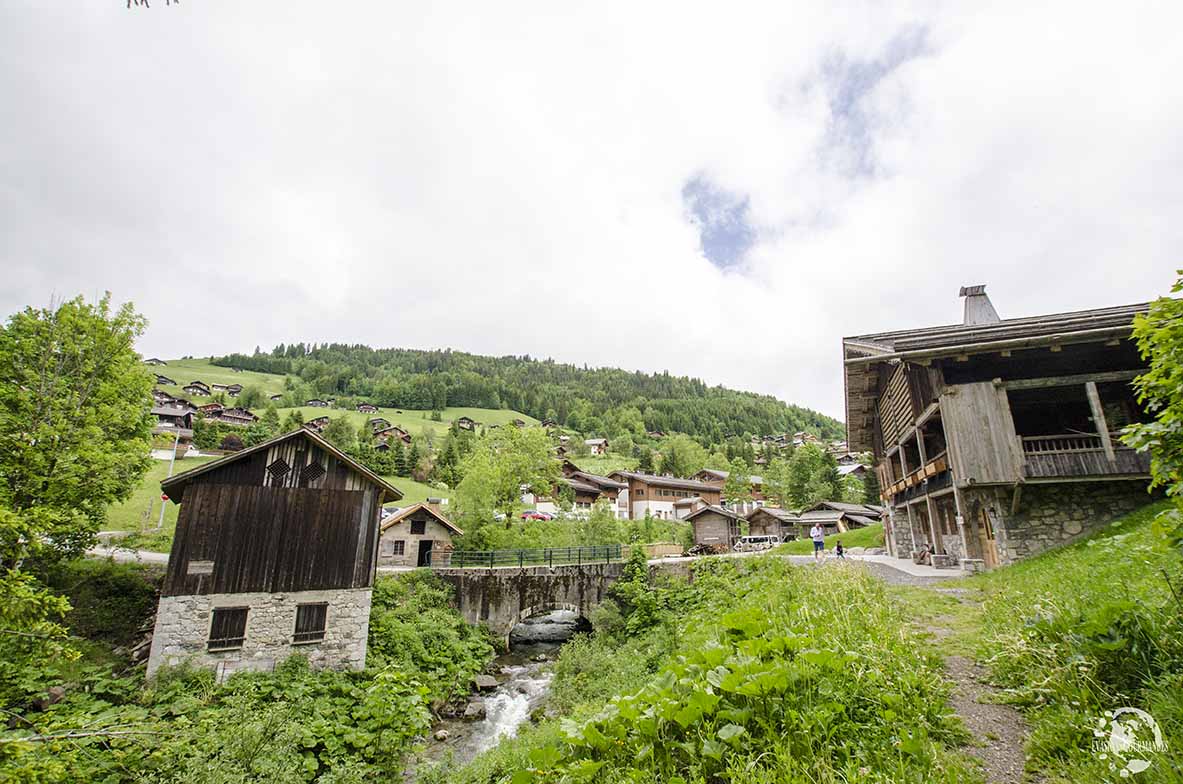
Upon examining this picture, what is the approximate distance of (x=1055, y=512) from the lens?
1454 centimetres

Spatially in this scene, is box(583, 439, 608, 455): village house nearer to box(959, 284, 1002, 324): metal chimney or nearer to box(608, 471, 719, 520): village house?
box(608, 471, 719, 520): village house

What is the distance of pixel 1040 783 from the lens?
3.53 m

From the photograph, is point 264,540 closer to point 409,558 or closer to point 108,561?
point 108,561

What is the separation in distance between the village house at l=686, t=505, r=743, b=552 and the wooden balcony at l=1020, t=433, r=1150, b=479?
94.9 feet

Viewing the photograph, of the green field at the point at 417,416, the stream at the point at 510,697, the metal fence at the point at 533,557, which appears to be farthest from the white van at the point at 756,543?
the green field at the point at 417,416

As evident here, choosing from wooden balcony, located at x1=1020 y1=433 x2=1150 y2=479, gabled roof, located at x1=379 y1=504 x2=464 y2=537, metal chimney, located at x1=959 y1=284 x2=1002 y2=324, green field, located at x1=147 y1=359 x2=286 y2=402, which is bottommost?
gabled roof, located at x1=379 y1=504 x2=464 y2=537

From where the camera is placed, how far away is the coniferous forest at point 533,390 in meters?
130

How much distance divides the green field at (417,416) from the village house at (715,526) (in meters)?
43.4

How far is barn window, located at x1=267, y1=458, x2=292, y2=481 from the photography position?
17406mm

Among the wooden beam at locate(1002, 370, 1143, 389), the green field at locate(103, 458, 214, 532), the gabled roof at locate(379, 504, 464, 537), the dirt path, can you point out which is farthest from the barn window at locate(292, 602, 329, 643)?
the wooden beam at locate(1002, 370, 1143, 389)

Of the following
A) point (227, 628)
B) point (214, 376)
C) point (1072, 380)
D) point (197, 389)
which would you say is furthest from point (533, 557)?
point (214, 376)

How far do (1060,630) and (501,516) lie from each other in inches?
1358

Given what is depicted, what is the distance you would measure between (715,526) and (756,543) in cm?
620

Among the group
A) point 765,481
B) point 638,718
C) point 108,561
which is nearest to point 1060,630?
point 638,718
